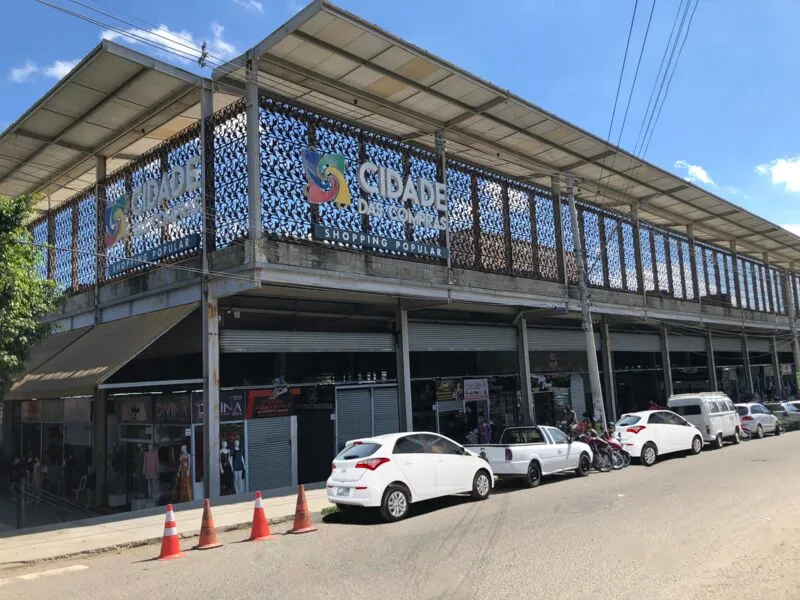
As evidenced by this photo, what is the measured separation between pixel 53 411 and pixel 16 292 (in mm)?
10627

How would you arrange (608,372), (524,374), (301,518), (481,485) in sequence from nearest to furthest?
1. (301,518)
2. (481,485)
3. (524,374)
4. (608,372)

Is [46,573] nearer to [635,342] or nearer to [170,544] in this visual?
[170,544]

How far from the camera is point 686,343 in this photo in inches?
1507

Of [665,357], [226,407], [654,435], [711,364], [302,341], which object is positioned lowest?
[654,435]

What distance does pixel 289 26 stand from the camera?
15523 millimetres

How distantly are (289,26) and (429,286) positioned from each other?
7.88 meters

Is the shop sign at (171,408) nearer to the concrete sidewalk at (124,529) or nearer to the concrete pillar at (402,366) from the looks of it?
the concrete sidewalk at (124,529)

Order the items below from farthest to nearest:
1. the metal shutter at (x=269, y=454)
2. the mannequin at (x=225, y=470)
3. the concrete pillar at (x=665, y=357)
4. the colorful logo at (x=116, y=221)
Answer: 1. the concrete pillar at (x=665, y=357)
2. the colorful logo at (x=116, y=221)
3. the metal shutter at (x=269, y=454)
4. the mannequin at (x=225, y=470)

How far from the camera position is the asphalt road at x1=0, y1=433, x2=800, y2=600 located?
22.0 feet

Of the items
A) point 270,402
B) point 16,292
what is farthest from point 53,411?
point 16,292

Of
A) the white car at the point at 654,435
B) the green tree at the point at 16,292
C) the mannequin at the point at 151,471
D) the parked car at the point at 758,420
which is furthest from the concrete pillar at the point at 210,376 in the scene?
the parked car at the point at 758,420

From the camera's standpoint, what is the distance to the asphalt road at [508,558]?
264 inches

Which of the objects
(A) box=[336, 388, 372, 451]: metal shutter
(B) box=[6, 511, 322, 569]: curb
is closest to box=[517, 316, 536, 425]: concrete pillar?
(A) box=[336, 388, 372, 451]: metal shutter

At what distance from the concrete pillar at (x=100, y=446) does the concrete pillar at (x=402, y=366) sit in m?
8.74
